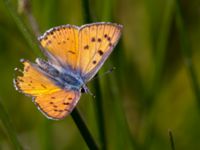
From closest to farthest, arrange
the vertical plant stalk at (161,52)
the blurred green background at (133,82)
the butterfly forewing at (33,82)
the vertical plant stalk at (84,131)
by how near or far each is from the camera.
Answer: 1. the vertical plant stalk at (84,131)
2. the butterfly forewing at (33,82)
3. the blurred green background at (133,82)
4. the vertical plant stalk at (161,52)

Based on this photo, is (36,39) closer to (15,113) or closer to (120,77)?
(120,77)

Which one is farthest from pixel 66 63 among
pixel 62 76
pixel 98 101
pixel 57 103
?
pixel 57 103

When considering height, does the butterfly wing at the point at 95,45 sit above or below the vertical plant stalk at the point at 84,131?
above

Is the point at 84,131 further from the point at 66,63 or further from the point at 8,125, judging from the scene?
the point at 66,63

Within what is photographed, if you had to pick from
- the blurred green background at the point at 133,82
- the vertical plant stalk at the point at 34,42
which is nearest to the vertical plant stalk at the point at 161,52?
the blurred green background at the point at 133,82

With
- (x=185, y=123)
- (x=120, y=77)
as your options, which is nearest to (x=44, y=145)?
(x=120, y=77)

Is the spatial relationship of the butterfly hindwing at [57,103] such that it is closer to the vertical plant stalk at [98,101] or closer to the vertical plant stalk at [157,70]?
the vertical plant stalk at [98,101]
